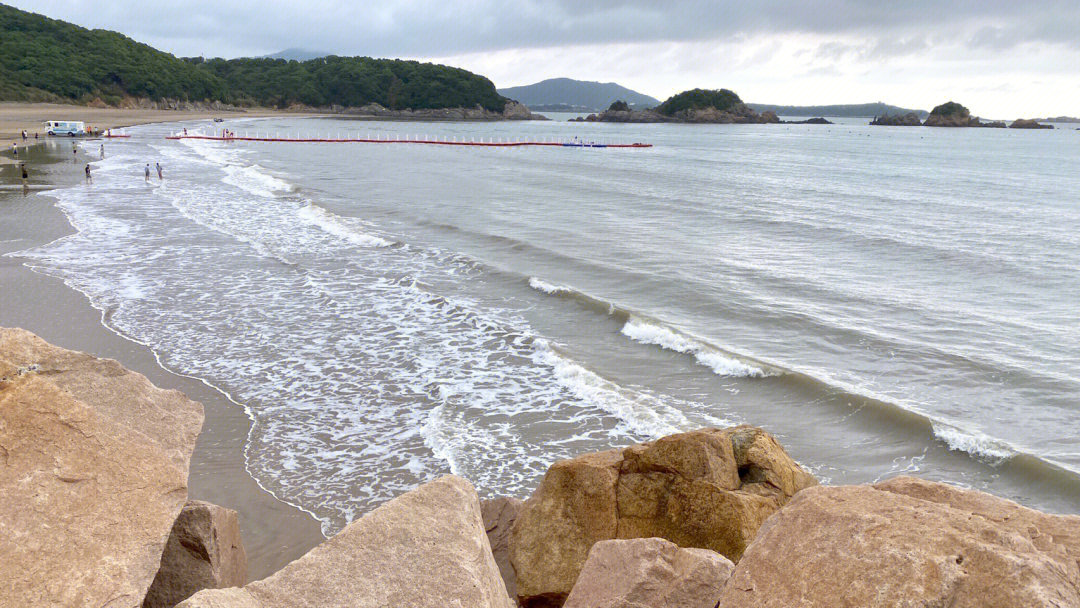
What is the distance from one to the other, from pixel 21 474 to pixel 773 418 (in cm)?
1068

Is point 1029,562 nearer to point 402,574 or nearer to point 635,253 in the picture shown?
point 402,574

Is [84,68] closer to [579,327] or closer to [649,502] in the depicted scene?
[579,327]

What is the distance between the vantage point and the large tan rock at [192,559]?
5.44 m

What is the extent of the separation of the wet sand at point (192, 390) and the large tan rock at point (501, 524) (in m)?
2.34

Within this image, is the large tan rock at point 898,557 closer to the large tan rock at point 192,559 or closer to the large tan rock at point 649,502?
the large tan rock at point 649,502

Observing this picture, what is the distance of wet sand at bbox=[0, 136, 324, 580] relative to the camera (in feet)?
28.0

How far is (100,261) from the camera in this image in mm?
21984


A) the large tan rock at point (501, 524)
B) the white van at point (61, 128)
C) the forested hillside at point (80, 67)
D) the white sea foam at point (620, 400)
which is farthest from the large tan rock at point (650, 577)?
the forested hillside at point (80, 67)

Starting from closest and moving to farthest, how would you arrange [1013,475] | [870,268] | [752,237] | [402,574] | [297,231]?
[402,574] → [1013,475] → [870,268] → [297,231] → [752,237]

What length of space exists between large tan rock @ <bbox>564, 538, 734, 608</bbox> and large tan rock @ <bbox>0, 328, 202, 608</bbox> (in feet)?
8.31

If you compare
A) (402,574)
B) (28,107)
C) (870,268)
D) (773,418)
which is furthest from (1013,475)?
(28,107)

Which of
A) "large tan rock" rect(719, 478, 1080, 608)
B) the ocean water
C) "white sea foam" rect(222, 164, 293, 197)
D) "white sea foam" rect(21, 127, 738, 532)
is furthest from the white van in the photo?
"large tan rock" rect(719, 478, 1080, 608)

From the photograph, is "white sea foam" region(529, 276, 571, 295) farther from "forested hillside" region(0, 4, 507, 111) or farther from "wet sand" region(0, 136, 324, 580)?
"forested hillside" region(0, 4, 507, 111)

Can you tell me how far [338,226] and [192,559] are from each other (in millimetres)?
25285
